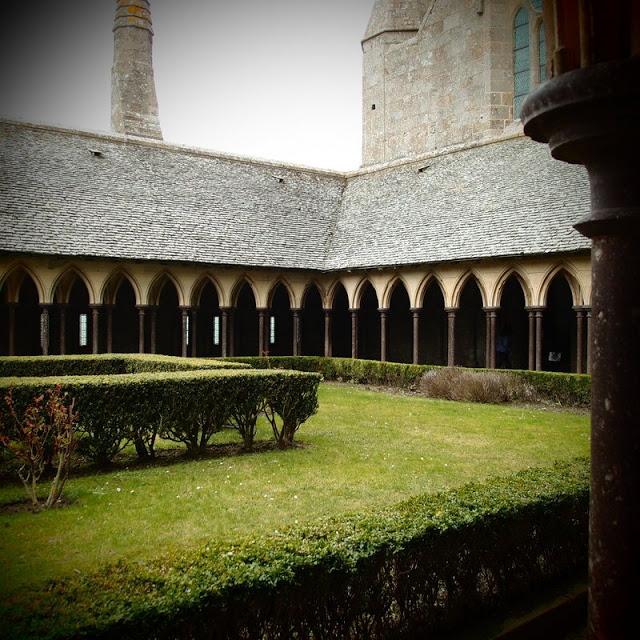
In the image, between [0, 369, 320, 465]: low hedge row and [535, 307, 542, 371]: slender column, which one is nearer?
[0, 369, 320, 465]: low hedge row

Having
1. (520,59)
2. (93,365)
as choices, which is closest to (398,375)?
(93,365)

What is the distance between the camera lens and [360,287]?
20844 mm

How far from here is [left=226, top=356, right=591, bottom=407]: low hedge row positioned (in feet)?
44.9

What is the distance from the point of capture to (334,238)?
2266 centimetres

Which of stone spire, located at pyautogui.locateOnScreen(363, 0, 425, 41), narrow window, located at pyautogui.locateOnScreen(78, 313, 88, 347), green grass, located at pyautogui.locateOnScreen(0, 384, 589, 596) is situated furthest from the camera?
stone spire, located at pyautogui.locateOnScreen(363, 0, 425, 41)

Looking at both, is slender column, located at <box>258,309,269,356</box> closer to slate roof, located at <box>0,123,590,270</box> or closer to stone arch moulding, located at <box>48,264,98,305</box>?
slate roof, located at <box>0,123,590,270</box>

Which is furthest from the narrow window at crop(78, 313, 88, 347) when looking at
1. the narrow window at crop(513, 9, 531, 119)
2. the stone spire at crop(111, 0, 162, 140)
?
the narrow window at crop(513, 9, 531, 119)

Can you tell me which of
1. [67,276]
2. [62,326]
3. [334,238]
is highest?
[334,238]

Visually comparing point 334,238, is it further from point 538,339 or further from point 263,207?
point 538,339

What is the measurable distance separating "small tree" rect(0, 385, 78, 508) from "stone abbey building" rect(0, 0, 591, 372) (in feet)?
35.8

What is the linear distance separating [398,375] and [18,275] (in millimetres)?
11245

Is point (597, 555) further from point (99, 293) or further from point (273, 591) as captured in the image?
point (99, 293)

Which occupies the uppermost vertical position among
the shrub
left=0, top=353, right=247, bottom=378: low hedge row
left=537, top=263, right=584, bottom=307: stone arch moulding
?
left=537, top=263, right=584, bottom=307: stone arch moulding

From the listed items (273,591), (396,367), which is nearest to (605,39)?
(273,591)
